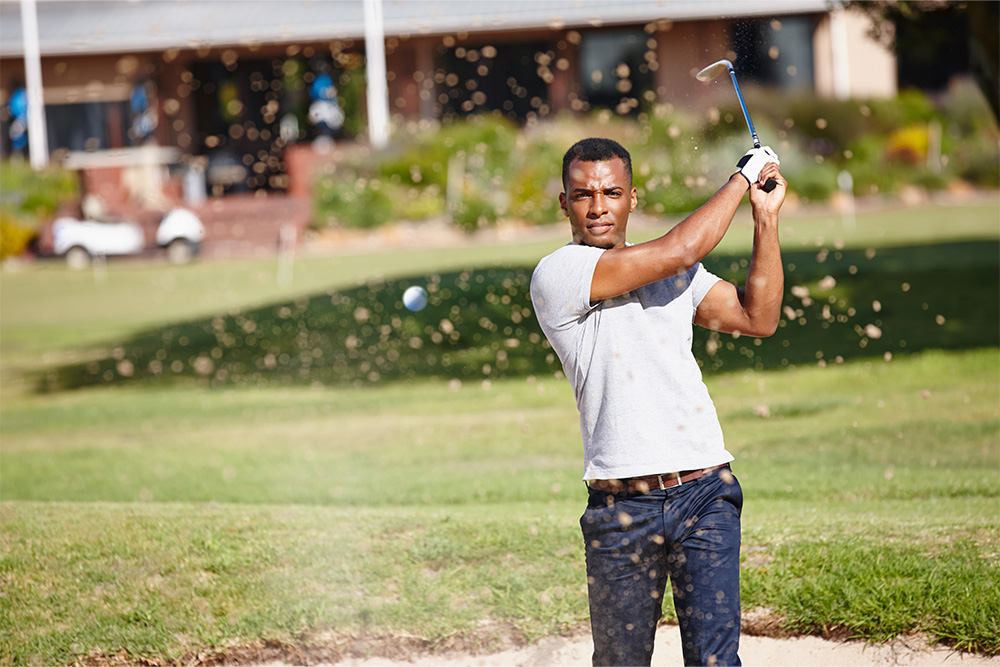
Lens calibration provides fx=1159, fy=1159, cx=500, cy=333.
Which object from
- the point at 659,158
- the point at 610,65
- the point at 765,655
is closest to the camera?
the point at 765,655

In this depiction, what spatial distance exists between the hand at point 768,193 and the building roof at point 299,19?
26449mm

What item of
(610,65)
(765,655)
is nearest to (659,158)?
(610,65)

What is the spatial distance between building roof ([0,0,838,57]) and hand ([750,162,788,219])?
86.8 ft

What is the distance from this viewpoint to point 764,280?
323 cm

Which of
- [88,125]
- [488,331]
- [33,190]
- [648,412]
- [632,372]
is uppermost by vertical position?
[88,125]

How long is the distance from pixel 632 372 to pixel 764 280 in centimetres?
46

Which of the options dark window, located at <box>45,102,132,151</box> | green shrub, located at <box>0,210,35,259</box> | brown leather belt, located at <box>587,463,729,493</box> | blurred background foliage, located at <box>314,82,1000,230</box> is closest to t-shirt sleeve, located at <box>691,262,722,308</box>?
brown leather belt, located at <box>587,463,729,493</box>

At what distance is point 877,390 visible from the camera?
392 inches

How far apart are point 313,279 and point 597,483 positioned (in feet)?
51.5

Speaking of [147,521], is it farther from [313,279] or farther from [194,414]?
[313,279]

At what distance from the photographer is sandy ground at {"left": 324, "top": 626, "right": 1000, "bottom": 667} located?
446 centimetres

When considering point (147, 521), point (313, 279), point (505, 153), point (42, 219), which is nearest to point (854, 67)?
point (505, 153)

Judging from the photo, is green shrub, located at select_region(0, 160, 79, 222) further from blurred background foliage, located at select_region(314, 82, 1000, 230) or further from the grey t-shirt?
the grey t-shirt

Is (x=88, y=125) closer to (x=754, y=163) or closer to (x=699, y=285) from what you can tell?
(x=699, y=285)
